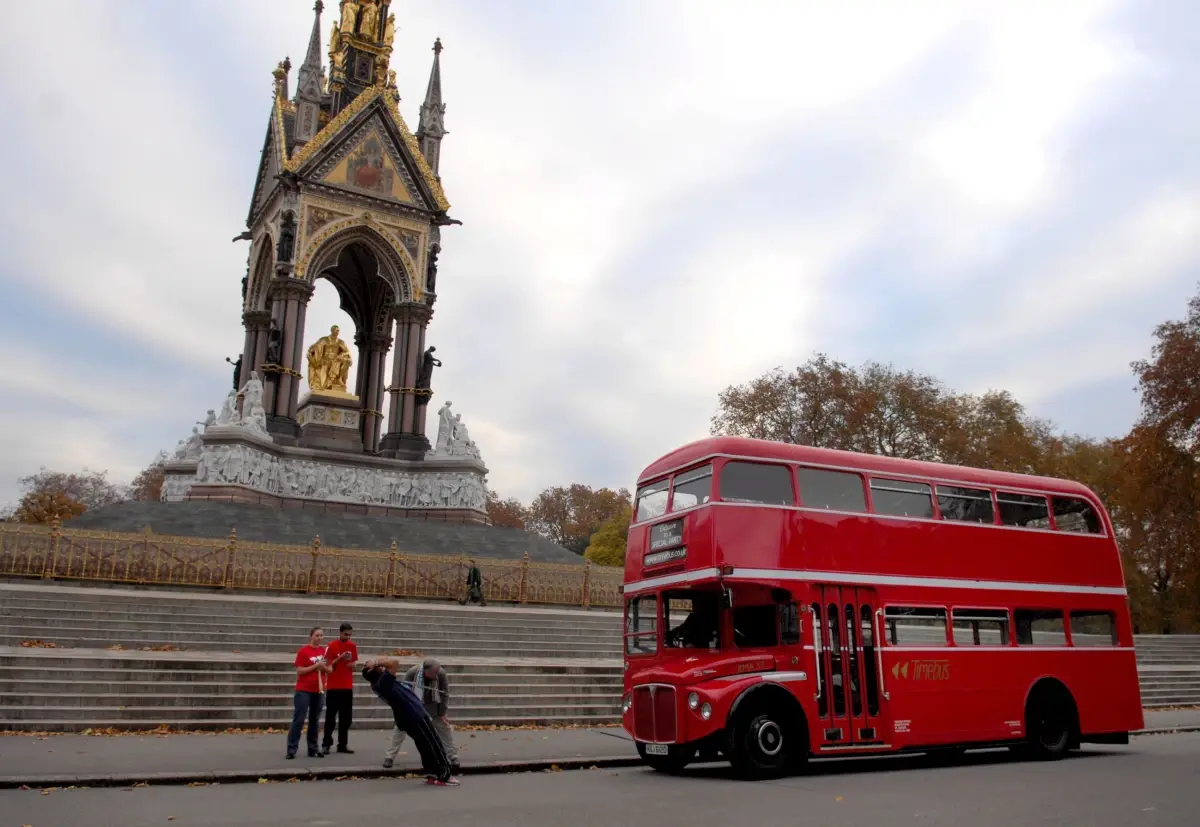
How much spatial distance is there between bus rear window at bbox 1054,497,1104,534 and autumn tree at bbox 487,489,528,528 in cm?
7090

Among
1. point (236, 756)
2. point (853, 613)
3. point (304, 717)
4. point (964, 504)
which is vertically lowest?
point (236, 756)

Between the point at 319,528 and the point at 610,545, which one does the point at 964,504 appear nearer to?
the point at 319,528

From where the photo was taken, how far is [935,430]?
49.9 meters

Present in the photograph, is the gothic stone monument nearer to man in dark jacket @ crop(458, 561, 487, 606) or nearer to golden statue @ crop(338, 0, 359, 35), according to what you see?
golden statue @ crop(338, 0, 359, 35)

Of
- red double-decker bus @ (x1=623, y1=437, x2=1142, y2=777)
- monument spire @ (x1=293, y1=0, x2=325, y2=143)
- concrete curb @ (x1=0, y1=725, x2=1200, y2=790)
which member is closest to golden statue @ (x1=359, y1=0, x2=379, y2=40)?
monument spire @ (x1=293, y1=0, x2=325, y2=143)

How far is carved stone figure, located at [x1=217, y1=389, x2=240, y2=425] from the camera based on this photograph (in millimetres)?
31766

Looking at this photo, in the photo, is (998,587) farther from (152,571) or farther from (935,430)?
(935,430)

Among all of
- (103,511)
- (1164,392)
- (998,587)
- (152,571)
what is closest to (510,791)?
(998,587)

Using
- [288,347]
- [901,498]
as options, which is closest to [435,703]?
[901,498]

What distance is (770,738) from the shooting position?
419 inches

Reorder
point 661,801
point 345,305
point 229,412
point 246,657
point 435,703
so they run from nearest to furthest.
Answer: point 661,801
point 435,703
point 246,657
point 229,412
point 345,305

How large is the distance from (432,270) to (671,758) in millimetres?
29129

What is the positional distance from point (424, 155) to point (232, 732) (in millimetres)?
29836

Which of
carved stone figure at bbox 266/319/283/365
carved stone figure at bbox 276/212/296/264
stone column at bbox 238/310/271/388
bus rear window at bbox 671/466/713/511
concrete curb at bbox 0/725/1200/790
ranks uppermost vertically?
carved stone figure at bbox 276/212/296/264
